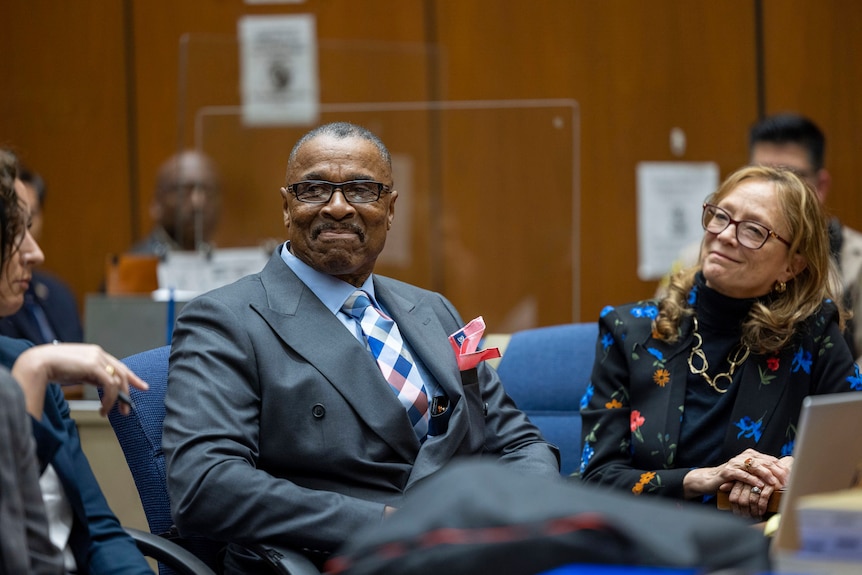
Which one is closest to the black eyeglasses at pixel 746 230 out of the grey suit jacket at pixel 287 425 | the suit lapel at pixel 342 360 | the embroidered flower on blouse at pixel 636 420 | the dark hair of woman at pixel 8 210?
the embroidered flower on blouse at pixel 636 420

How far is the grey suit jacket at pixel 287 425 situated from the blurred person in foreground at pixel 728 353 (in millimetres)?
275

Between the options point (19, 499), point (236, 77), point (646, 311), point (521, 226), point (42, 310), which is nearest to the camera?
point (19, 499)

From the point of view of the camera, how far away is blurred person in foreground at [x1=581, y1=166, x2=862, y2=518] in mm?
2738

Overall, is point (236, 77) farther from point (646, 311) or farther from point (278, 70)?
point (646, 311)

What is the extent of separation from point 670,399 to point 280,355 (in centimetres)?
100

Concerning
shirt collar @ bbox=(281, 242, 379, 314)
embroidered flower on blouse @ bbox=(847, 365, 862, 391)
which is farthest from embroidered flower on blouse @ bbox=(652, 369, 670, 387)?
shirt collar @ bbox=(281, 242, 379, 314)

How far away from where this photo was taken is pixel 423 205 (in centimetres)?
490

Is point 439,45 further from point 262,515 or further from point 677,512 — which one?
point 677,512

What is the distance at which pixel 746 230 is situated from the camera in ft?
9.27

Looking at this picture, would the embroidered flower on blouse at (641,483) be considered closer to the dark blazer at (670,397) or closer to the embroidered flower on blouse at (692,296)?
the dark blazer at (670,397)

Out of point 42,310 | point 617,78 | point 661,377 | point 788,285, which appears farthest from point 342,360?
point 617,78

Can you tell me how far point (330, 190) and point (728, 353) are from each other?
1.09m

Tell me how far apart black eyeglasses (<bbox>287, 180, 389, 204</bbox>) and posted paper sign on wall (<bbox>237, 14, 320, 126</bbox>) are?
2.24 metres

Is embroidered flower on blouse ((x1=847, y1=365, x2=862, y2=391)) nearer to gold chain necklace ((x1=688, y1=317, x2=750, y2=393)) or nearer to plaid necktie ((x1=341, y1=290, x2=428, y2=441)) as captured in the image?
gold chain necklace ((x1=688, y1=317, x2=750, y2=393))
